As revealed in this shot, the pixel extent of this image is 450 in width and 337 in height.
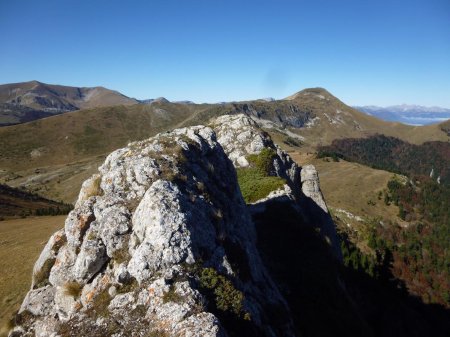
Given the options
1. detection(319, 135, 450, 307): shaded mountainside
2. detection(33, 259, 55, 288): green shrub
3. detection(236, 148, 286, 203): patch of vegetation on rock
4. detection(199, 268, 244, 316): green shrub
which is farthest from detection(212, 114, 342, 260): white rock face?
detection(33, 259, 55, 288): green shrub

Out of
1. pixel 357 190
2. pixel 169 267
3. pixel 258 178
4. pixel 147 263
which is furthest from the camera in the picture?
pixel 357 190

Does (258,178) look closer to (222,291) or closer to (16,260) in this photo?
(222,291)

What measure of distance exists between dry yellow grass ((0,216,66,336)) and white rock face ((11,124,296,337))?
5043 mm

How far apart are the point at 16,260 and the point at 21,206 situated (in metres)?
71.2

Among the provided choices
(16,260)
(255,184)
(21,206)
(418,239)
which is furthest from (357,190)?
(16,260)

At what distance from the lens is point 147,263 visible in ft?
53.5

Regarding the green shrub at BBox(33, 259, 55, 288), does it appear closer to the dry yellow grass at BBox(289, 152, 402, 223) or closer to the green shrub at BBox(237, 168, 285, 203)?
the green shrub at BBox(237, 168, 285, 203)

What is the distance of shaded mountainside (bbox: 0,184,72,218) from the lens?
87250 mm

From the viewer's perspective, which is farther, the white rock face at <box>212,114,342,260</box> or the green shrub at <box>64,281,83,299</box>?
the white rock face at <box>212,114,342,260</box>

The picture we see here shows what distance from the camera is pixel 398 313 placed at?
223 ft

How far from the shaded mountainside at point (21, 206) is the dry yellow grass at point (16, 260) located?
26.1 metres

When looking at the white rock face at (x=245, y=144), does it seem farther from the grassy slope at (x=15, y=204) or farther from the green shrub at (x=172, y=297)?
the grassy slope at (x=15, y=204)

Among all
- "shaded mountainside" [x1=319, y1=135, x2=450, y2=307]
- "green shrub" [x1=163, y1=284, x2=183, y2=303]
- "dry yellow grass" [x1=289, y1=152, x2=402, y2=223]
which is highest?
"green shrub" [x1=163, y1=284, x2=183, y2=303]

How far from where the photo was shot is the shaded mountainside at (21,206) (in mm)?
87250
